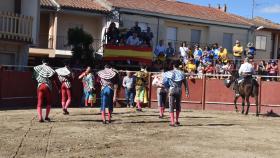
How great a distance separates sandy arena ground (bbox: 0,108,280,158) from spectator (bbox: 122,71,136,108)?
200 inches

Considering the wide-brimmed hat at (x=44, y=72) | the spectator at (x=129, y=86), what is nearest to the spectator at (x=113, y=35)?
the spectator at (x=129, y=86)

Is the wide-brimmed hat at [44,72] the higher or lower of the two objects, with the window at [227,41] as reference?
lower

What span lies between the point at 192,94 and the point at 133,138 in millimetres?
12886

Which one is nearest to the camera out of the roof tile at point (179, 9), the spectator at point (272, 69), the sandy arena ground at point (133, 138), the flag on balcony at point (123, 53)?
the sandy arena ground at point (133, 138)

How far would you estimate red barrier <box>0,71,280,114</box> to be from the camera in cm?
2281

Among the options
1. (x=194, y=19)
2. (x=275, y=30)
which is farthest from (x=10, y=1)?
(x=275, y=30)

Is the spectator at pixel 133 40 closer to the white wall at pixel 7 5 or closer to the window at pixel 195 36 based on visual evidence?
the white wall at pixel 7 5

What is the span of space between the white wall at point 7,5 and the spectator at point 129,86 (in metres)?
7.35

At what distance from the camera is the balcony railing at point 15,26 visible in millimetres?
26688

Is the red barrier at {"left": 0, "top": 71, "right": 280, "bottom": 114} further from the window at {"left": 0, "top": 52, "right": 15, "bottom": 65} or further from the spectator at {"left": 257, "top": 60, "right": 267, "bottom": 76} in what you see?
the window at {"left": 0, "top": 52, "right": 15, "bottom": 65}

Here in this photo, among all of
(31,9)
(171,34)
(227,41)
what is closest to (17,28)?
(31,9)

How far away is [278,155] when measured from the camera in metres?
12.1

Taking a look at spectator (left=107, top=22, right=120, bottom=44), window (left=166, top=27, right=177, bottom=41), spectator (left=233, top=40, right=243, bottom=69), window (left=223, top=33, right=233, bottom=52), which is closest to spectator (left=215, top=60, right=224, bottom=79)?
spectator (left=233, top=40, right=243, bottom=69)

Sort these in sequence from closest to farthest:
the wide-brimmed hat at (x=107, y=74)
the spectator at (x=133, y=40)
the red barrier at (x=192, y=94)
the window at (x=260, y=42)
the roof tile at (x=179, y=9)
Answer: the wide-brimmed hat at (x=107, y=74)
the red barrier at (x=192, y=94)
the spectator at (x=133, y=40)
the roof tile at (x=179, y=9)
the window at (x=260, y=42)
